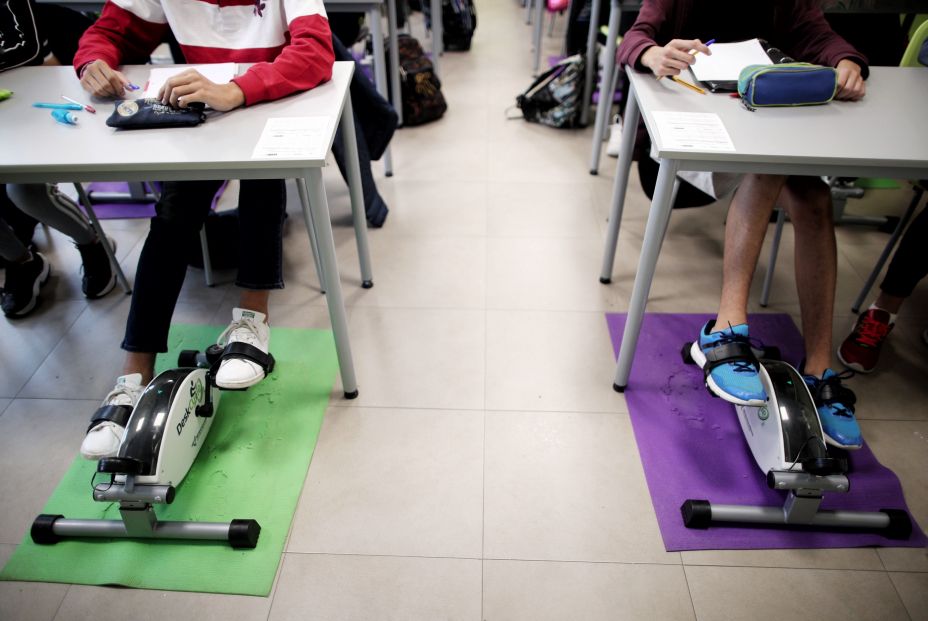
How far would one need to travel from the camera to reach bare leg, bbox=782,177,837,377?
1.54 meters

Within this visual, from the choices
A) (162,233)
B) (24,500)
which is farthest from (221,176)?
(24,500)

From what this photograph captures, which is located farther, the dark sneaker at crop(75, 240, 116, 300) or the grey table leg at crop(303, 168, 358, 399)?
the dark sneaker at crop(75, 240, 116, 300)

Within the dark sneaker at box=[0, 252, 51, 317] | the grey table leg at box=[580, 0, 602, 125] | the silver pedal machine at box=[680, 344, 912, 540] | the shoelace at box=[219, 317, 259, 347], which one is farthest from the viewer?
the grey table leg at box=[580, 0, 602, 125]

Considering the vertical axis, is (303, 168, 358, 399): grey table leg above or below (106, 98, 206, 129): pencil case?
below

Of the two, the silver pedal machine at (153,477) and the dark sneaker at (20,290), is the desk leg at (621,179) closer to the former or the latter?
the silver pedal machine at (153,477)

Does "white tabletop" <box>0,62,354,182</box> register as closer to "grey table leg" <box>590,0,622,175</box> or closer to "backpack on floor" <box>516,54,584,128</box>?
"grey table leg" <box>590,0,622,175</box>

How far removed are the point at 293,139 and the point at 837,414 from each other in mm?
1374

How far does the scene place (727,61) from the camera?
4.73ft

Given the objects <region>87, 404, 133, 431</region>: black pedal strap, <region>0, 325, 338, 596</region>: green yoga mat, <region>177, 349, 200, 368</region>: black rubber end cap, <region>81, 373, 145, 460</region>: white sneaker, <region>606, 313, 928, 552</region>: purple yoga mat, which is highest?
<region>87, 404, 133, 431</region>: black pedal strap

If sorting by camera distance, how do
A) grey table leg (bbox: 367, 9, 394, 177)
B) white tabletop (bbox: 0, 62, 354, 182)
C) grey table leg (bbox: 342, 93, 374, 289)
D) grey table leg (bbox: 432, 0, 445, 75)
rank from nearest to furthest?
white tabletop (bbox: 0, 62, 354, 182) → grey table leg (bbox: 342, 93, 374, 289) → grey table leg (bbox: 367, 9, 394, 177) → grey table leg (bbox: 432, 0, 445, 75)

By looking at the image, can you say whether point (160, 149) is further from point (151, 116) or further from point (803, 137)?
point (803, 137)

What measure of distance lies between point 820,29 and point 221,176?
5.10ft

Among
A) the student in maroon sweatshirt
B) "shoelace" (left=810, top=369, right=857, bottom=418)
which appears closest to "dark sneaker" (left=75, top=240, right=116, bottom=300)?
the student in maroon sweatshirt

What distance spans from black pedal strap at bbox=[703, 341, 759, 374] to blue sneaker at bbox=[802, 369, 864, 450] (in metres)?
0.19
